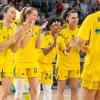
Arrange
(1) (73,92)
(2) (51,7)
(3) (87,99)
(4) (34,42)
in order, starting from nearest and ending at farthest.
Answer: (3) (87,99)
(4) (34,42)
(1) (73,92)
(2) (51,7)

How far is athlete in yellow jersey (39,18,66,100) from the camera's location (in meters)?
8.30

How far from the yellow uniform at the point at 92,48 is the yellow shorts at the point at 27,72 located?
8.41ft

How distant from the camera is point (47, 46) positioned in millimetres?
8422

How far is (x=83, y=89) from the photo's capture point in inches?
216

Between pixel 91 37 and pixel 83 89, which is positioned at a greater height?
pixel 91 37

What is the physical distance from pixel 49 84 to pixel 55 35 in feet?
2.93

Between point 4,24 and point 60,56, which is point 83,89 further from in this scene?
point 60,56

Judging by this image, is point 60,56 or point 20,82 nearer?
point 20,82

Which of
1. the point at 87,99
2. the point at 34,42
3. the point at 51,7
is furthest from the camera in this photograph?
the point at 51,7

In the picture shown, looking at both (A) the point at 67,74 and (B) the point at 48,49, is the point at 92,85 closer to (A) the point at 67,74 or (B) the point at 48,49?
(B) the point at 48,49

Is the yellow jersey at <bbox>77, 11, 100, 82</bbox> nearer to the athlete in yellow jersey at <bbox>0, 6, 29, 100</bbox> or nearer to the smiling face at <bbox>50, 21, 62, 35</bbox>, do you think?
the athlete in yellow jersey at <bbox>0, 6, 29, 100</bbox>

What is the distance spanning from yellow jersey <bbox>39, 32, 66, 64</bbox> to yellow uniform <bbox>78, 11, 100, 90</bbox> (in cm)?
305

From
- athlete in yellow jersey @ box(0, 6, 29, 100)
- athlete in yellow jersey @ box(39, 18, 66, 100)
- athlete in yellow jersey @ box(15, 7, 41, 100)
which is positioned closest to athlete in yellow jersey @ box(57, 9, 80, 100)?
athlete in yellow jersey @ box(39, 18, 66, 100)

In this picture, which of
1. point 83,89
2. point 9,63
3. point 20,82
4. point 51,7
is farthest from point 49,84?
point 51,7
